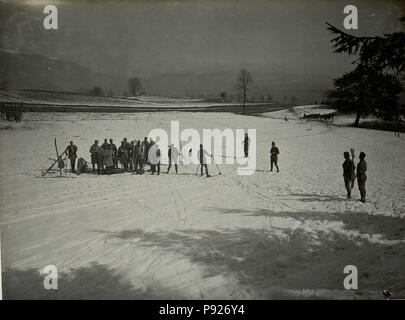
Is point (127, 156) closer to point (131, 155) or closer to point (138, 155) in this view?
point (131, 155)

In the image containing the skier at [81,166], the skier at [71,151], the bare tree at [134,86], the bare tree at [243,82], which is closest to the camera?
the bare tree at [243,82]

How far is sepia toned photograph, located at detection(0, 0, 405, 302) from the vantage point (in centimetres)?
606

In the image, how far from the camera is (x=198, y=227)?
24.8 ft

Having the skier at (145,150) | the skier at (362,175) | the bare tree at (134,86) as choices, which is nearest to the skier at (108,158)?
the skier at (145,150)

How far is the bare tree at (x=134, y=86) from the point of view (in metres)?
9.81

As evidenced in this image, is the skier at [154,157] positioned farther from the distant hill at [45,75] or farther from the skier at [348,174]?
the skier at [348,174]

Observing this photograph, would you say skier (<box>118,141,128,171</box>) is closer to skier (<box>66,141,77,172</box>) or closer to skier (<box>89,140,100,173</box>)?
skier (<box>89,140,100,173</box>)

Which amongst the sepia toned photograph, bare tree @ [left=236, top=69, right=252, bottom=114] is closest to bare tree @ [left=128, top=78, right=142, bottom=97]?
the sepia toned photograph

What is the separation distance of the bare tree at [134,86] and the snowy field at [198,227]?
7.17 ft

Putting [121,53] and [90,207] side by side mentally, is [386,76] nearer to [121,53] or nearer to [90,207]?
[121,53]

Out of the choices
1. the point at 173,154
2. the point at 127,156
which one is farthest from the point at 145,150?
the point at 173,154

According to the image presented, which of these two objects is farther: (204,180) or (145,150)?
(145,150)

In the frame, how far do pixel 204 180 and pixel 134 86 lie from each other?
165 inches

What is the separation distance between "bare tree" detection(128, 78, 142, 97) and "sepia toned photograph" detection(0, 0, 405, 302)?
6.8 inches
